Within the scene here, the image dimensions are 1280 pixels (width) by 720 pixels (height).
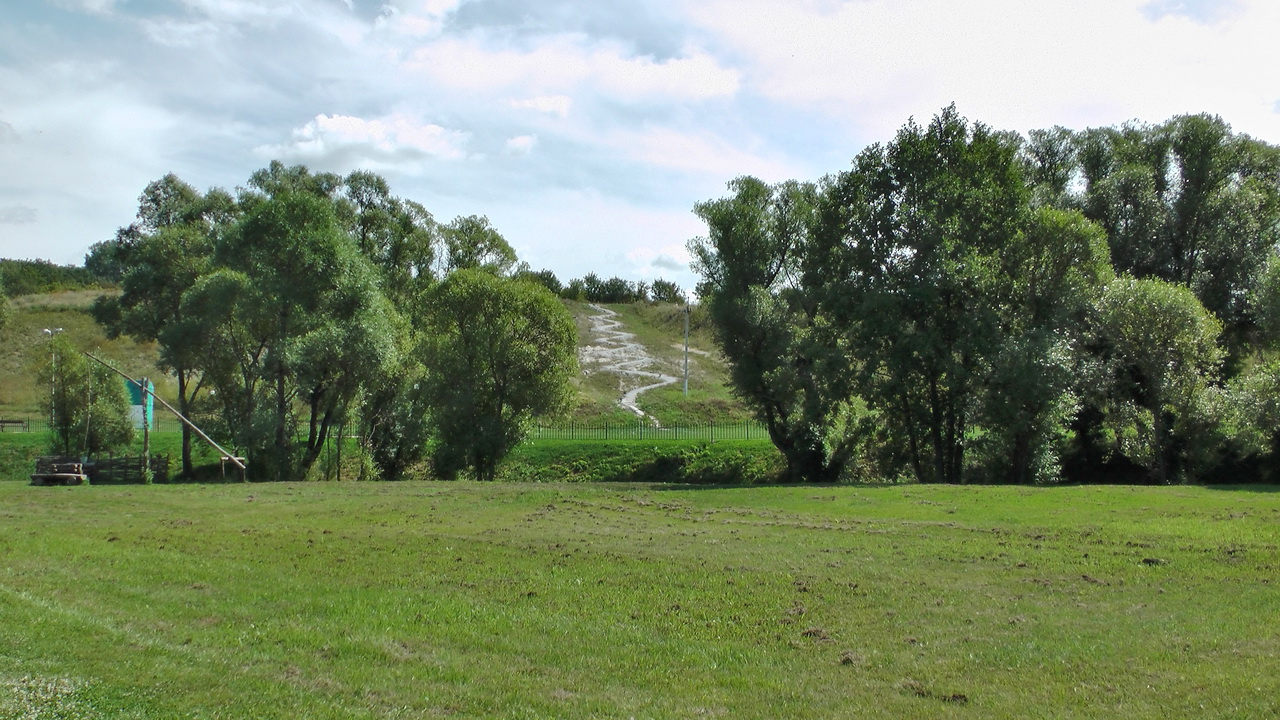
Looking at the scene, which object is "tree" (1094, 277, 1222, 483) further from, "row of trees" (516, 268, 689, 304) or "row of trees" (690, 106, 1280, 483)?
"row of trees" (516, 268, 689, 304)

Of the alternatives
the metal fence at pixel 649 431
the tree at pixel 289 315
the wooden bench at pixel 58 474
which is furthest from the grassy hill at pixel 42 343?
the metal fence at pixel 649 431

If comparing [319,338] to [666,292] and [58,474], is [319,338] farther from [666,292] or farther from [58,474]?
[666,292]

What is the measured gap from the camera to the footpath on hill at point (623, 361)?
Answer: 8243 cm

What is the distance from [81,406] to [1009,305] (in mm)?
53661

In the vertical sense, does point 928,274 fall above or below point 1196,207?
below

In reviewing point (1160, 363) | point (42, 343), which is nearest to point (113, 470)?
point (42, 343)

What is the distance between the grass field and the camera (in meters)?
8.66

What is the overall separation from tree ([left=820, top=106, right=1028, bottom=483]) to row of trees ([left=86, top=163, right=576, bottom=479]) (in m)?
17.4

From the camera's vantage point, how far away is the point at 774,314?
44.4 meters

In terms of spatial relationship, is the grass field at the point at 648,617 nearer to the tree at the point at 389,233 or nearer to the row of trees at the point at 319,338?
the row of trees at the point at 319,338

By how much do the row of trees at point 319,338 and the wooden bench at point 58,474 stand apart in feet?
25.3

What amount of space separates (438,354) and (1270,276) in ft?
134

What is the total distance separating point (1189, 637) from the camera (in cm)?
1041

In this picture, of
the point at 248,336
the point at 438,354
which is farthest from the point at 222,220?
the point at 438,354
